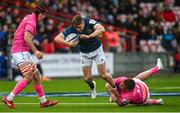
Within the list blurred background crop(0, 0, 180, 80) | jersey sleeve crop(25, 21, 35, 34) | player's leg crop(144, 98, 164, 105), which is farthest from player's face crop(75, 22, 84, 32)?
blurred background crop(0, 0, 180, 80)

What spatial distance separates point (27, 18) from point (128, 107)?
2.99 m

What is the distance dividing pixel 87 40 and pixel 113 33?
45.7ft

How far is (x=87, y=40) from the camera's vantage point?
16609 millimetres

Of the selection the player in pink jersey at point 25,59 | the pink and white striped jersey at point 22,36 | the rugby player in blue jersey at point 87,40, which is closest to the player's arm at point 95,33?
the rugby player in blue jersey at point 87,40

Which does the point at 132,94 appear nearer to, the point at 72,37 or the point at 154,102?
the point at 154,102

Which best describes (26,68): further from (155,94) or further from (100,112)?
(155,94)

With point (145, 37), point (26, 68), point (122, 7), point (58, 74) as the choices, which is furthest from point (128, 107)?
point (122, 7)

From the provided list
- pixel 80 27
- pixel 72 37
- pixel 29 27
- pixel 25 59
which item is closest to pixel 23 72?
pixel 25 59

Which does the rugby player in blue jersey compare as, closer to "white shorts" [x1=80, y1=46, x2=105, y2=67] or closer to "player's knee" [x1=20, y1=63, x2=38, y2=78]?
"white shorts" [x1=80, y1=46, x2=105, y2=67]

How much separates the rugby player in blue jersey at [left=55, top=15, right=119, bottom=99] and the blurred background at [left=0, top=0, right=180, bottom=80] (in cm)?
1025

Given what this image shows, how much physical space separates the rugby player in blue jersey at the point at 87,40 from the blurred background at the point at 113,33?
10246mm

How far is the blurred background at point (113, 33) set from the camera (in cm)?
2853

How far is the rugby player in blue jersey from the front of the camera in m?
16.0

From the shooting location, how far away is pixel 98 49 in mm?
17000
